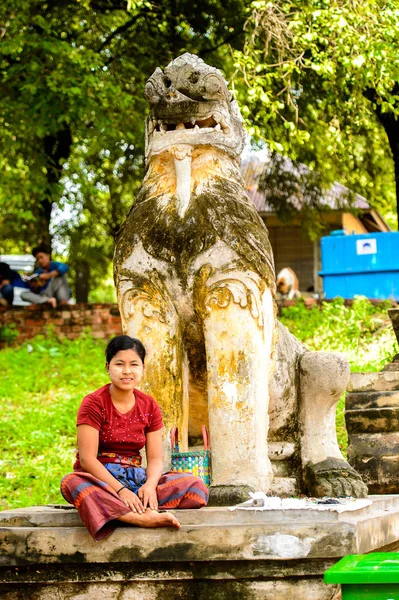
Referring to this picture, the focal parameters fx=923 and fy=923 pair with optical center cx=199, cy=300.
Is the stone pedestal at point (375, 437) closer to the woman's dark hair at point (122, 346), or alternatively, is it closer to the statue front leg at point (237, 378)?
the statue front leg at point (237, 378)

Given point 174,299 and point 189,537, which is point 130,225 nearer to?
point 174,299

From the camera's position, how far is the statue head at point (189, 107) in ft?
13.0

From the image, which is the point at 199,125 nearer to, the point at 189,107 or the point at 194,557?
the point at 189,107

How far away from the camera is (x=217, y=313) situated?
3770mm

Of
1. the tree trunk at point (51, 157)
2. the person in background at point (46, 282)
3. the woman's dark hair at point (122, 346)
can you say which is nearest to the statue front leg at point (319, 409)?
the woman's dark hair at point (122, 346)

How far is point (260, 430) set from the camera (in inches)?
148

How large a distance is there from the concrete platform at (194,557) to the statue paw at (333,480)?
52cm

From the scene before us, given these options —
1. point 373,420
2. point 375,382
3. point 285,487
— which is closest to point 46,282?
point 375,382

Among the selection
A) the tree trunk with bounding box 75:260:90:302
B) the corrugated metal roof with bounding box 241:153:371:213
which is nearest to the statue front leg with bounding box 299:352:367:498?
the corrugated metal roof with bounding box 241:153:371:213

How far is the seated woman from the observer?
3.26 meters

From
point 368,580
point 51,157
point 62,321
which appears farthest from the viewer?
point 51,157

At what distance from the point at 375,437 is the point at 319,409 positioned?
4.81ft

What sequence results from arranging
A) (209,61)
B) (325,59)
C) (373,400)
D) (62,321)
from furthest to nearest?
(209,61) < (62,321) < (325,59) < (373,400)

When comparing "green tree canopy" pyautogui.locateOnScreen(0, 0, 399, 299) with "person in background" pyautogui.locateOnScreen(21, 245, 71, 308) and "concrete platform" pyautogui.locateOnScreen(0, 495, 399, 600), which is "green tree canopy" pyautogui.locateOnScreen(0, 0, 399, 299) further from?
"concrete platform" pyautogui.locateOnScreen(0, 495, 399, 600)
